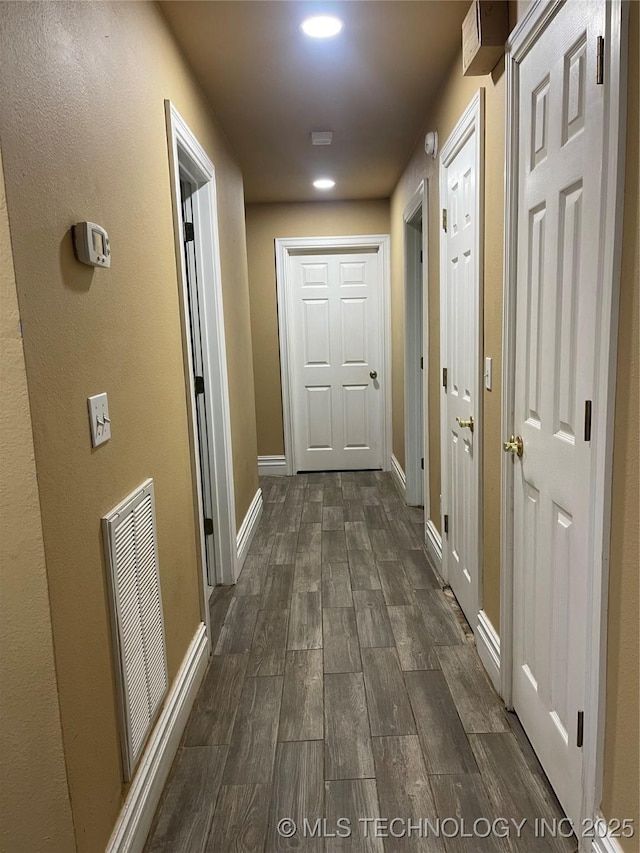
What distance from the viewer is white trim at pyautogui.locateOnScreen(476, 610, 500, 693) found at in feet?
6.64

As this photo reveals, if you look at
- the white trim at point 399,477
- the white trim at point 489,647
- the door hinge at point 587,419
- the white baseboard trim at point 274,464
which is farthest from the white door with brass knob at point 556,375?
the white baseboard trim at point 274,464

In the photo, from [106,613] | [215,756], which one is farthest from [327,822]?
[106,613]

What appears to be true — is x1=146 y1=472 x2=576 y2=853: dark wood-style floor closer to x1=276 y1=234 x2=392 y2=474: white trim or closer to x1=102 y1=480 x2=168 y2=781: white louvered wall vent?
x1=102 y1=480 x2=168 y2=781: white louvered wall vent

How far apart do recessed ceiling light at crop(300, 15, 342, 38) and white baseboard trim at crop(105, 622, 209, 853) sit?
2.34 metres

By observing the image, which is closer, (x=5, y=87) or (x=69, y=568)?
(x=5, y=87)

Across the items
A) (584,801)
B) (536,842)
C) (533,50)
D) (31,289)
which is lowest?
(536,842)

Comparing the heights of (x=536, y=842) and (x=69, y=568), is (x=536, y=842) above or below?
below

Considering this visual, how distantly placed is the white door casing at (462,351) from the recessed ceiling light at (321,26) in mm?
581

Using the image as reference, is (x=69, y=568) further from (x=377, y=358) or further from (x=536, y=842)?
(x=377, y=358)

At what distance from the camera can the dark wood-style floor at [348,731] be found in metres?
1.50

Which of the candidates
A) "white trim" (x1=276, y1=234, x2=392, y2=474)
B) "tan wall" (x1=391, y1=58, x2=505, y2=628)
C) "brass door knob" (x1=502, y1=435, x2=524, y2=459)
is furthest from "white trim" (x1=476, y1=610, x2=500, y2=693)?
"white trim" (x1=276, y1=234, x2=392, y2=474)

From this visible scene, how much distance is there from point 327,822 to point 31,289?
4.97 ft

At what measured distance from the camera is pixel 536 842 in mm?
1436

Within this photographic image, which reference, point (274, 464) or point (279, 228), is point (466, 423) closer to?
point (274, 464)
